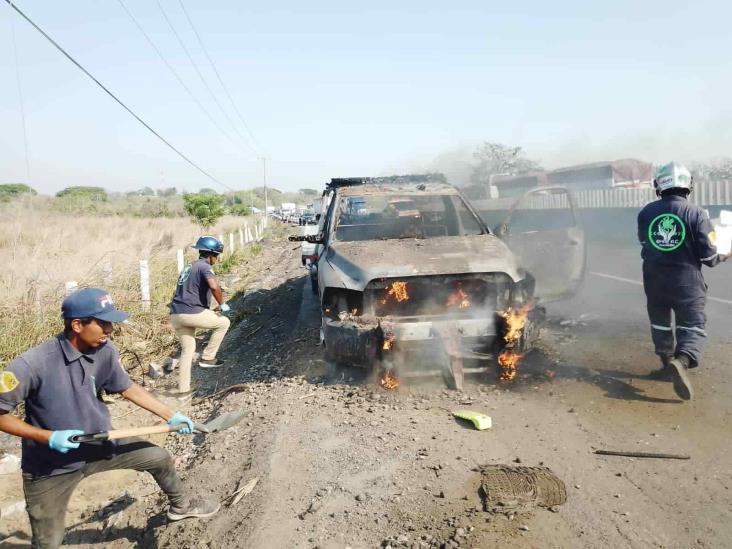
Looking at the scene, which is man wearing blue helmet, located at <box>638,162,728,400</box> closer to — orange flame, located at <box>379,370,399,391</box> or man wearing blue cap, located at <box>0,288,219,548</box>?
orange flame, located at <box>379,370,399,391</box>

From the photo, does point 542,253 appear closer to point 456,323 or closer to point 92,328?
point 456,323

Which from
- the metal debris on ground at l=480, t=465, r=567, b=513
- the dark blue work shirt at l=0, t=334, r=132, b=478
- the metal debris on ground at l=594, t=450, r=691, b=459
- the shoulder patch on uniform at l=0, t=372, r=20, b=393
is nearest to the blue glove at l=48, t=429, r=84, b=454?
the dark blue work shirt at l=0, t=334, r=132, b=478

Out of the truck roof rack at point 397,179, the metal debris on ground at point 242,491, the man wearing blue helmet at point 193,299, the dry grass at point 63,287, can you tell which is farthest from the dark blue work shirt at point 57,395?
the truck roof rack at point 397,179

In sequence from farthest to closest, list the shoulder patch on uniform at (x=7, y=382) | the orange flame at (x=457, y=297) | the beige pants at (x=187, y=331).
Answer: the beige pants at (x=187, y=331)
the orange flame at (x=457, y=297)
the shoulder patch on uniform at (x=7, y=382)

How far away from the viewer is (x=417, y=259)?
543 centimetres

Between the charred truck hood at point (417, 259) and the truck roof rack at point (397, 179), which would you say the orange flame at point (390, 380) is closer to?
the charred truck hood at point (417, 259)

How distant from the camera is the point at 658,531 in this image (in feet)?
9.73

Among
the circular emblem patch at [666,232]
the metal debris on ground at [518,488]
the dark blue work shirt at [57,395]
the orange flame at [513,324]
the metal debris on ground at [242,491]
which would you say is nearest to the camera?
the dark blue work shirt at [57,395]

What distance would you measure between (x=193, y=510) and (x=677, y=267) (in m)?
4.40

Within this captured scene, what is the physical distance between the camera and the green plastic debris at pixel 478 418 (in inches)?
174

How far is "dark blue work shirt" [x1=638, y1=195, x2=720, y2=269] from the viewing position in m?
4.85

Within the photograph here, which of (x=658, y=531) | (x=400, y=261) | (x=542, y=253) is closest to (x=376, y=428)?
(x=400, y=261)

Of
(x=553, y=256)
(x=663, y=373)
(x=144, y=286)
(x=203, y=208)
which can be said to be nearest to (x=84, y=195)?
(x=203, y=208)

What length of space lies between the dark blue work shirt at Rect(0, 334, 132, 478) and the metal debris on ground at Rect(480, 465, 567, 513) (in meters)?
2.33
